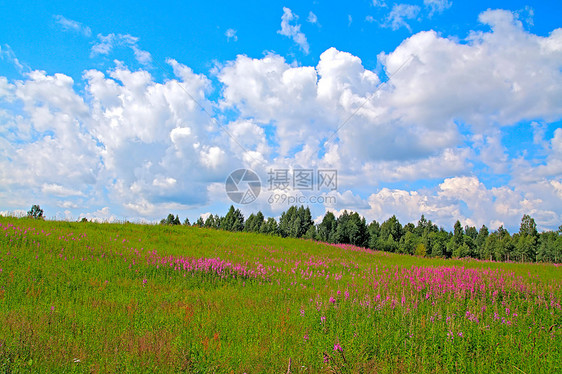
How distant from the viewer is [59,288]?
7820 mm

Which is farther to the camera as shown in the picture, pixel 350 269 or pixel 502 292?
pixel 350 269

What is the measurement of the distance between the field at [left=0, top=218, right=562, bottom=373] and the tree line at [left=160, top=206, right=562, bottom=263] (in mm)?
51520

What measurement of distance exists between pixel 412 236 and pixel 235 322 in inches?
3471

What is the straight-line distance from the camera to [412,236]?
8531 centimetres

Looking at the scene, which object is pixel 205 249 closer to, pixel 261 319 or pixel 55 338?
pixel 261 319

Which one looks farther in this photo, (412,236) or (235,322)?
Result: (412,236)

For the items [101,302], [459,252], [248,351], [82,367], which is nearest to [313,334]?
[248,351]

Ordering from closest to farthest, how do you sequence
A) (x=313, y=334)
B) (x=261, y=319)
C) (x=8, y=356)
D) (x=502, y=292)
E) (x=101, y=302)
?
(x=8, y=356) → (x=313, y=334) → (x=261, y=319) → (x=101, y=302) → (x=502, y=292)

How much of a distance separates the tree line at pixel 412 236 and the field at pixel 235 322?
5152cm

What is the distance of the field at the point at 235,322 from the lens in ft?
14.2

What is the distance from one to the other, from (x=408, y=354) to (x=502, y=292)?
6.57 m

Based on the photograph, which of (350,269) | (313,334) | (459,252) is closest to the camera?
(313,334)

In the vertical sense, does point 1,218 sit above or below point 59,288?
above

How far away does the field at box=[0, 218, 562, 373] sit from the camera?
4324 mm
